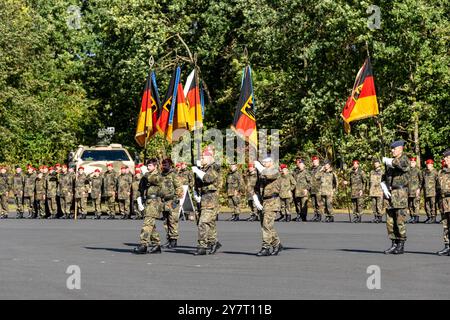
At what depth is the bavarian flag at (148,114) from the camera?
33.6 m

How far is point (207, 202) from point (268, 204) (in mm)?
1148

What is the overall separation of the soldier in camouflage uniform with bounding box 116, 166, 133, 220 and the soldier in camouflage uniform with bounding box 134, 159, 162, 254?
1577cm

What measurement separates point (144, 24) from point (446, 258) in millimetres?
32378

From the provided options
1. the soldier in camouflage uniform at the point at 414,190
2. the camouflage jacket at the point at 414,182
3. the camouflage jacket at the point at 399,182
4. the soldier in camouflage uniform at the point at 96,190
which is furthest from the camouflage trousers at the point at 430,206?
the camouflage jacket at the point at 399,182

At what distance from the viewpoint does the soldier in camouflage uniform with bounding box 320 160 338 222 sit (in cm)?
3142

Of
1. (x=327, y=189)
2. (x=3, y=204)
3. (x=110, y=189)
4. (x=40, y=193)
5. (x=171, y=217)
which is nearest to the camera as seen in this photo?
(x=171, y=217)

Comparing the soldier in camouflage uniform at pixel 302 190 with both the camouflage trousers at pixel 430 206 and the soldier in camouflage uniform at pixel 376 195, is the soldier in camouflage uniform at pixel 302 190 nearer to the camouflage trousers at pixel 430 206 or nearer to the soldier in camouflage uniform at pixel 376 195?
the soldier in camouflage uniform at pixel 376 195

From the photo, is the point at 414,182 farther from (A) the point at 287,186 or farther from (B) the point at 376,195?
(A) the point at 287,186

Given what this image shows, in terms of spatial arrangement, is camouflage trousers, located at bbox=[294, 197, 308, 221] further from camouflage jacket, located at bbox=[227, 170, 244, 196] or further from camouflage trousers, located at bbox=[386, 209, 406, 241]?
camouflage trousers, located at bbox=[386, 209, 406, 241]

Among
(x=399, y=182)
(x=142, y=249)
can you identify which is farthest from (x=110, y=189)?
(x=399, y=182)

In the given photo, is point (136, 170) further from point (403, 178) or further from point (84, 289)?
point (84, 289)

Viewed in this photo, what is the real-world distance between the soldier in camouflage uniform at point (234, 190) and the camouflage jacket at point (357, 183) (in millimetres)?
3720

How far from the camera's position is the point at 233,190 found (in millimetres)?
33594
